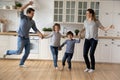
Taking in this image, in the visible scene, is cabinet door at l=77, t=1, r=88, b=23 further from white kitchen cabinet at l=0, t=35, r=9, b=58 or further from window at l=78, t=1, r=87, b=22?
white kitchen cabinet at l=0, t=35, r=9, b=58

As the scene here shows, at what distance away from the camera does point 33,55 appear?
706 centimetres

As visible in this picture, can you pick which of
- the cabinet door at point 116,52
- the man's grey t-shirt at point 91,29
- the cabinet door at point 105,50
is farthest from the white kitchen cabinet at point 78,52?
the man's grey t-shirt at point 91,29

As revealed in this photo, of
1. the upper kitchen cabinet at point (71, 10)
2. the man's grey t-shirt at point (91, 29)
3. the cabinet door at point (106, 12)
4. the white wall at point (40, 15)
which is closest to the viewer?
the man's grey t-shirt at point (91, 29)

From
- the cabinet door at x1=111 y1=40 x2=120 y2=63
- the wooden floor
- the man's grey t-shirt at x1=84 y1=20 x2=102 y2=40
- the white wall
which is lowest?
the wooden floor

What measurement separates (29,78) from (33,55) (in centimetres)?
233

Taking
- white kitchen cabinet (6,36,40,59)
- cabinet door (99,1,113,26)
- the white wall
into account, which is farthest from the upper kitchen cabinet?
white kitchen cabinet (6,36,40,59)

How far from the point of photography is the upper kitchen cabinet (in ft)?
23.3

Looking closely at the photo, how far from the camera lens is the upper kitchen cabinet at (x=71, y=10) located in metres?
7.09

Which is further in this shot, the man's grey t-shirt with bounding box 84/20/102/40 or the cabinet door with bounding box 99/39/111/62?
the cabinet door with bounding box 99/39/111/62

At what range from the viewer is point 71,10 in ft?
23.4

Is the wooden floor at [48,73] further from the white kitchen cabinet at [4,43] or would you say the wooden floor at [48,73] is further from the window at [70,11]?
the window at [70,11]

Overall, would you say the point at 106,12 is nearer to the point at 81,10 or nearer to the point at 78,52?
the point at 81,10

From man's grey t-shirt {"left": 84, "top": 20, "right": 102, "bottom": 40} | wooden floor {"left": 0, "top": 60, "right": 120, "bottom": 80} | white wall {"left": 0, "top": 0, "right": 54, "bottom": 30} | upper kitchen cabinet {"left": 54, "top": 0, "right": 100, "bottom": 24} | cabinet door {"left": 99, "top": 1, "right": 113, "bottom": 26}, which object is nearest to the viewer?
wooden floor {"left": 0, "top": 60, "right": 120, "bottom": 80}

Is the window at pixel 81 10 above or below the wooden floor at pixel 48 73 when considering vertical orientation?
above
